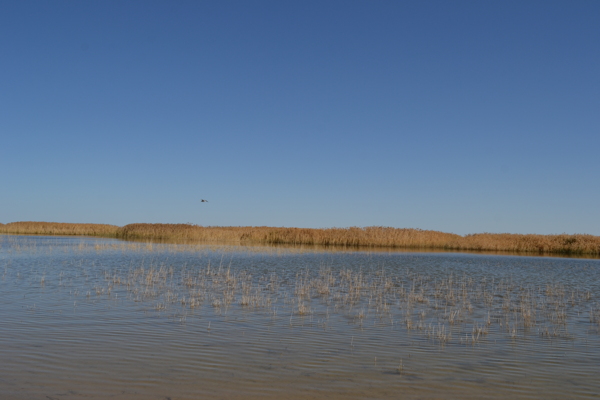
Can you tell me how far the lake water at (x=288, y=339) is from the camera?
5703mm

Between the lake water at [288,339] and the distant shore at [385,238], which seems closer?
the lake water at [288,339]

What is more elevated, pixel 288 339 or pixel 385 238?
pixel 385 238

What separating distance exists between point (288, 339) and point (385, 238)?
3607 centimetres

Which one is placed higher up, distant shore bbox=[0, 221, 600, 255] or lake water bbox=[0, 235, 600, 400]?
distant shore bbox=[0, 221, 600, 255]

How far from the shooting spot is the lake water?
5.70 metres

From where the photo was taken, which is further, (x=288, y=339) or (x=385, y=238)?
(x=385, y=238)

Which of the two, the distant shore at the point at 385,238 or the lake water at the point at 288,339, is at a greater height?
the distant shore at the point at 385,238

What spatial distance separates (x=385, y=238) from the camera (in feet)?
142

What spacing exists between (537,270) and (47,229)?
6223 cm

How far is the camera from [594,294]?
1503 cm

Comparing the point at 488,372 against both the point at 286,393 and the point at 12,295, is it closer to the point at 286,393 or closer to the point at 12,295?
the point at 286,393

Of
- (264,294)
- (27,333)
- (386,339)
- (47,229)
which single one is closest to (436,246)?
(264,294)

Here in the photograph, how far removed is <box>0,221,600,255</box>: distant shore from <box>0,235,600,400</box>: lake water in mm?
25369

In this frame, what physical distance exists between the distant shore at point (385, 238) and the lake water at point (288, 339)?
83.2 feet
